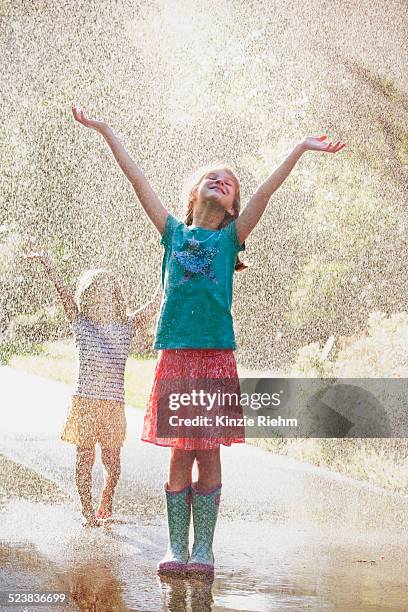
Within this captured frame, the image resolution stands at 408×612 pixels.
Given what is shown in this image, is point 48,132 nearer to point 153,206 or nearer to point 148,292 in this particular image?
point 148,292

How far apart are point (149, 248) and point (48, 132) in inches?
49.4

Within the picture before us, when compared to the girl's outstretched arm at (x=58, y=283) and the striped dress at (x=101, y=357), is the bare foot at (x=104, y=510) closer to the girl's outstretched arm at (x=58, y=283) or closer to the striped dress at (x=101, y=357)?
the striped dress at (x=101, y=357)

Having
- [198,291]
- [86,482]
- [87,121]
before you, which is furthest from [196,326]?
[86,482]

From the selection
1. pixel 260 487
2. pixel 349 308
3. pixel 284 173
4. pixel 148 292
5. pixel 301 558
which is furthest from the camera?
pixel 148 292

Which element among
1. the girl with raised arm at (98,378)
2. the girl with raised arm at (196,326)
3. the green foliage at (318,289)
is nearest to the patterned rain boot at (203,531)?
the girl with raised arm at (196,326)

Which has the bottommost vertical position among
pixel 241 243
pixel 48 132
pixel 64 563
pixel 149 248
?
pixel 64 563

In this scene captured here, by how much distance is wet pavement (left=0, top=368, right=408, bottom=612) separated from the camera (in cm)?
312

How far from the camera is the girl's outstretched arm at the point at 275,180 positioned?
3414 mm

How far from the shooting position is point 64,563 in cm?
351

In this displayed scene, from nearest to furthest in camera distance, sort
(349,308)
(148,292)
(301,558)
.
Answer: (301,558) → (349,308) → (148,292)

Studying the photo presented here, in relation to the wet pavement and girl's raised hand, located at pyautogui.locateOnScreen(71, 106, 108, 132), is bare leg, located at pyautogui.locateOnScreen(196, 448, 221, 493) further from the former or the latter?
girl's raised hand, located at pyautogui.locateOnScreen(71, 106, 108, 132)

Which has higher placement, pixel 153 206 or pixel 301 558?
pixel 153 206

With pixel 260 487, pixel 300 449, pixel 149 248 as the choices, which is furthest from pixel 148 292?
pixel 260 487

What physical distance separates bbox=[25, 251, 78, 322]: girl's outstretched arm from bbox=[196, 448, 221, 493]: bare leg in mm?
1064
